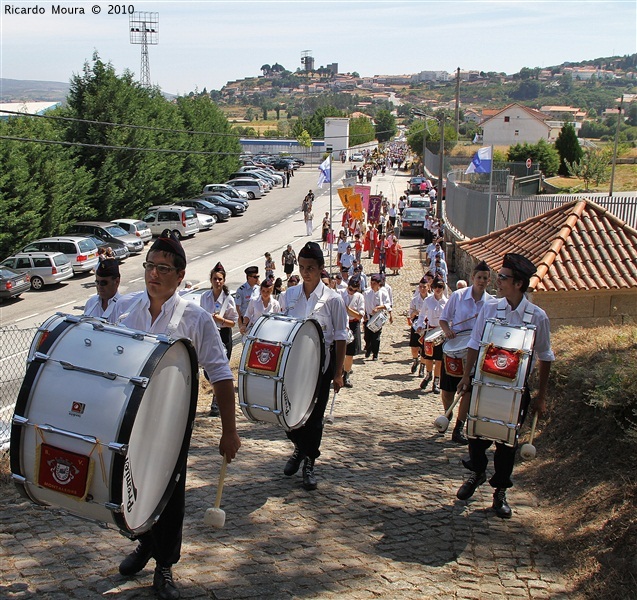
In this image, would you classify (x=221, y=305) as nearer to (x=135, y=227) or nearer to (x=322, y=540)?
(x=322, y=540)

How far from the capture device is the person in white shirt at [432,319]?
445 inches

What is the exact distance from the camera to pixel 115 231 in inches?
1442

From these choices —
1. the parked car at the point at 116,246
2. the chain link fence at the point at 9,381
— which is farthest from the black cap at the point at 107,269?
the parked car at the point at 116,246

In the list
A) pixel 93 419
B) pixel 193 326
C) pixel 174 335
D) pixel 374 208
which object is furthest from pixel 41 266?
pixel 93 419

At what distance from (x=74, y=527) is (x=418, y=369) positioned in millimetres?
8571

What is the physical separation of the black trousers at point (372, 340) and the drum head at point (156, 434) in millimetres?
9808

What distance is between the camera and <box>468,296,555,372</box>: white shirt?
6.33 meters

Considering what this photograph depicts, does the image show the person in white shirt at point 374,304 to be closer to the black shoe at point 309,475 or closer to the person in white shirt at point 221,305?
the person in white shirt at point 221,305

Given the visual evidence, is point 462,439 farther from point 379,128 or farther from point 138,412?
point 379,128

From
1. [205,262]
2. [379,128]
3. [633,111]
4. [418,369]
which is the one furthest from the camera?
[633,111]

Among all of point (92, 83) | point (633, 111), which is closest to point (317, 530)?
point (92, 83)

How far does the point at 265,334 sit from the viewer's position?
245 inches

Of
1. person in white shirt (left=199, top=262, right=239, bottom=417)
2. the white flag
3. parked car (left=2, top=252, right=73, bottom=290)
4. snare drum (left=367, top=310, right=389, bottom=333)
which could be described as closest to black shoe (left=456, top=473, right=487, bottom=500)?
person in white shirt (left=199, top=262, right=239, bottom=417)

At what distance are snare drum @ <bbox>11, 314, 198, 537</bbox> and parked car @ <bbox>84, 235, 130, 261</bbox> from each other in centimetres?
3091
